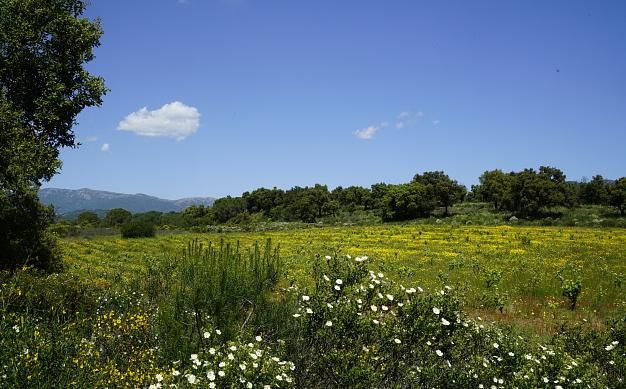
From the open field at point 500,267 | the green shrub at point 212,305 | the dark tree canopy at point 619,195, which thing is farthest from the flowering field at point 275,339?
the dark tree canopy at point 619,195

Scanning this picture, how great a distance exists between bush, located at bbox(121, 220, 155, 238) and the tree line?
348 cm

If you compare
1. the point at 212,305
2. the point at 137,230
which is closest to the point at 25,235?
the point at 212,305

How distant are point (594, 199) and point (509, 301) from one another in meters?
79.4

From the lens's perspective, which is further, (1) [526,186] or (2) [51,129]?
(1) [526,186]

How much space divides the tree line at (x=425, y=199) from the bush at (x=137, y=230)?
3.48 m

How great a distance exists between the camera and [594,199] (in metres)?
81.4

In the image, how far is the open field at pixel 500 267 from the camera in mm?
15094

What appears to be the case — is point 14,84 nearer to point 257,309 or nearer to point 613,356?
point 257,309

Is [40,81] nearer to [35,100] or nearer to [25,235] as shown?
[35,100]

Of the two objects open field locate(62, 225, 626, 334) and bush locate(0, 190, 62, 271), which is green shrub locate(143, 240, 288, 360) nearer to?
open field locate(62, 225, 626, 334)

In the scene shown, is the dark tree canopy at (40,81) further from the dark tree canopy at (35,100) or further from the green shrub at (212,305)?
the green shrub at (212,305)

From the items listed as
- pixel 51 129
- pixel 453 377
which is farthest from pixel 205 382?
pixel 51 129

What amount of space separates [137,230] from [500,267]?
37.3 metres

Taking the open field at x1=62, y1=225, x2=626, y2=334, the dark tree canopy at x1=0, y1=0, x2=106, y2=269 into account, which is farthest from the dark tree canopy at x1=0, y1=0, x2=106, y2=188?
the open field at x1=62, y1=225, x2=626, y2=334
